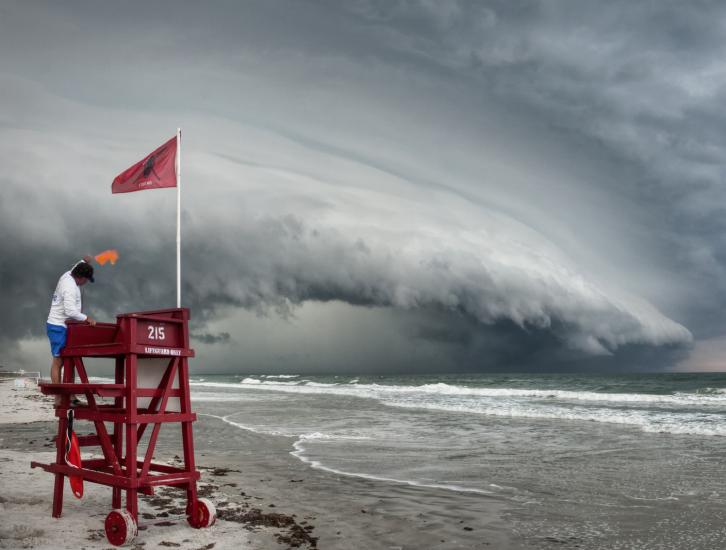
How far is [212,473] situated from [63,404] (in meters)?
4.17

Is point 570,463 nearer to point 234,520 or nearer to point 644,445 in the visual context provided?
point 644,445

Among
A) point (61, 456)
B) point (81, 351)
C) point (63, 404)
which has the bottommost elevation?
point (61, 456)

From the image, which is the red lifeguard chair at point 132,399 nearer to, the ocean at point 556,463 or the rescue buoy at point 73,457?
the rescue buoy at point 73,457

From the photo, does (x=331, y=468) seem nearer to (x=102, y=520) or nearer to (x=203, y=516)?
(x=203, y=516)

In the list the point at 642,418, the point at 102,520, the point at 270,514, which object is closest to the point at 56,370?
the point at 102,520

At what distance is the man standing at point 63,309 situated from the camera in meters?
6.83

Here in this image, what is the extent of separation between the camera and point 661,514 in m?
8.16

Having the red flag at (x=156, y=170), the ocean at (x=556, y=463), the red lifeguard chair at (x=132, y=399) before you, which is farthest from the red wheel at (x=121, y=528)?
the red flag at (x=156, y=170)

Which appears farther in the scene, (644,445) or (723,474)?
(644,445)

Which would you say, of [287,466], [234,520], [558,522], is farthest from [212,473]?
[558,522]

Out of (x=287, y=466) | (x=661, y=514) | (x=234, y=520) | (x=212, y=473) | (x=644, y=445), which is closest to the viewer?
(x=234, y=520)

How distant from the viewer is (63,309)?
6.86 meters

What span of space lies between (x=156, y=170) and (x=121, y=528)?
4.88 meters

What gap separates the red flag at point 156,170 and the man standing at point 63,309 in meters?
2.25
